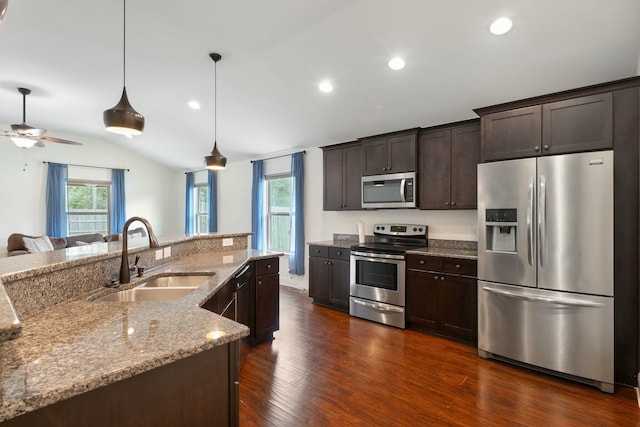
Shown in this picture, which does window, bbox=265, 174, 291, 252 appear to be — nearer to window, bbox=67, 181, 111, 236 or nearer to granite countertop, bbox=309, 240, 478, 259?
granite countertop, bbox=309, 240, 478, 259

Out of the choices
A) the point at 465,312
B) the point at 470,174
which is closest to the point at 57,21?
the point at 470,174

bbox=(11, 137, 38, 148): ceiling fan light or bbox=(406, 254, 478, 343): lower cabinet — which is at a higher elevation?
bbox=(11, 137, 38, 148): ceiling fan light

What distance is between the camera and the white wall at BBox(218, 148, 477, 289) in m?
3.91

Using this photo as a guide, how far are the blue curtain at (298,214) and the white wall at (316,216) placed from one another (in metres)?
0.11

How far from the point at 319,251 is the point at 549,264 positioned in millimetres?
2760

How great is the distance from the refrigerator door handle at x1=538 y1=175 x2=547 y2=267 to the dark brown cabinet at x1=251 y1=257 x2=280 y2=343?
8.00ft

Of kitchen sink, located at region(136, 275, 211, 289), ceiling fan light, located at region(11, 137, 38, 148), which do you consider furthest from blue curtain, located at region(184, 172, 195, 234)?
kitchen sink, located at region(136, 275, 211, 289)

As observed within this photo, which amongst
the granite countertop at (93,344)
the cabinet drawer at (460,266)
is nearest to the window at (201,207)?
the cabinet drawer at (460,266)

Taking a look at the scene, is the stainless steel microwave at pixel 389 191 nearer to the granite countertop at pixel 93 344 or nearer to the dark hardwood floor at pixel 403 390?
the dark hardwood floor at pixel 403 390

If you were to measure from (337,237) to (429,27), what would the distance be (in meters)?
3.24

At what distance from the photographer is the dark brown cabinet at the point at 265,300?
10.2 feet

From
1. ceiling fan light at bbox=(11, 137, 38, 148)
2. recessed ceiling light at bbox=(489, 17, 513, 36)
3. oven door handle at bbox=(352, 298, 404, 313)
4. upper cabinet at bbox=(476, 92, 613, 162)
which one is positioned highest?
recessed ceiling light at bbox=(489, 17, 513, 36)

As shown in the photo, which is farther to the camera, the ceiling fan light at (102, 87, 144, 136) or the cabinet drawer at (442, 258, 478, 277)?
the cabinet drawer at (442, 258, 478, 277)

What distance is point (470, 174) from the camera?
3480 mm
